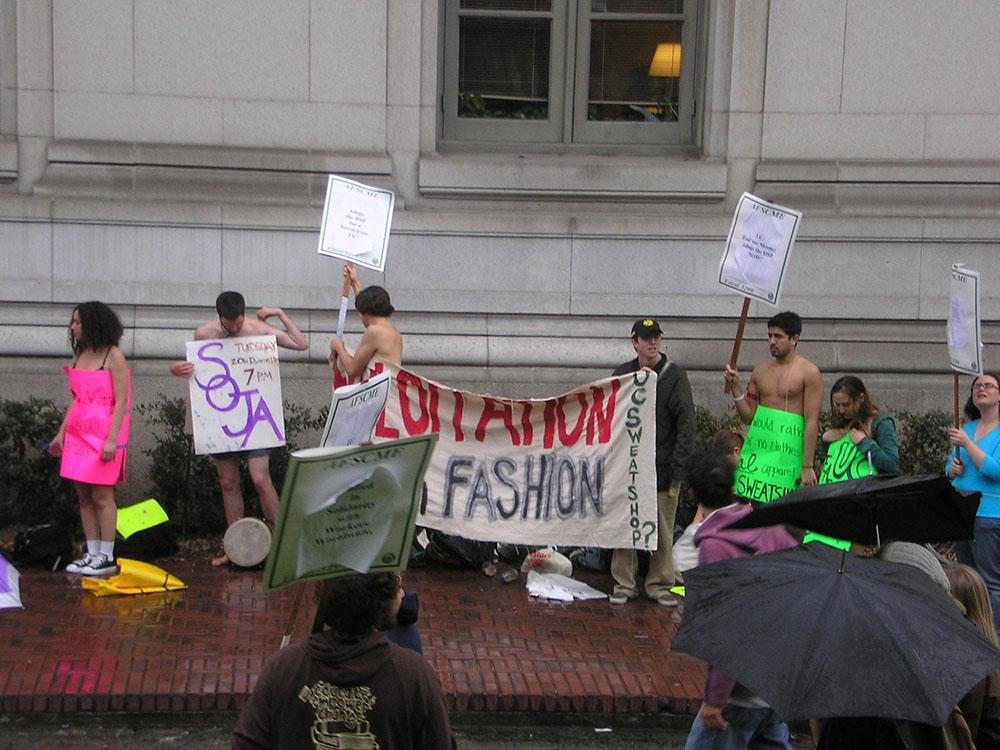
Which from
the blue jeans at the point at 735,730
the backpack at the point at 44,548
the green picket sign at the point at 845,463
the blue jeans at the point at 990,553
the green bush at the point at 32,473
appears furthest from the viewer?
the green bush at the point at 32,473

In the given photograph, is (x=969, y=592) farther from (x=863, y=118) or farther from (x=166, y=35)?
(x=166, y=35)

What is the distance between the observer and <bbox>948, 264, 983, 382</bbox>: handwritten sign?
802 centimetres

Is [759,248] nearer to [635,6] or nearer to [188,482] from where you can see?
[635,6]

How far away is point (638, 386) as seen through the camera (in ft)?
Result: 27.7

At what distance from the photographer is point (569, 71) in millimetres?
11398

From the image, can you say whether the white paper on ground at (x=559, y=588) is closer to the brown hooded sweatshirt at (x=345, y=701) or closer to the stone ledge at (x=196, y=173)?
the stone ledge at (x=196, y=173)

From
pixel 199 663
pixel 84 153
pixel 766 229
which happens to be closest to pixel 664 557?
pixel 766 229

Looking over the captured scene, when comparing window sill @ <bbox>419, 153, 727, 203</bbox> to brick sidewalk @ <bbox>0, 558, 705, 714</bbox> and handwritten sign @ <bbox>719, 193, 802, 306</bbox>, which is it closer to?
handwritten sign @ <bbox>719, 193, 802, 306</bbox>

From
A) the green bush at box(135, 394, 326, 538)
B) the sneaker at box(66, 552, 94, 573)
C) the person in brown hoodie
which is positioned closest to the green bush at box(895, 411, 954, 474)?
the green bush at box(135, 394, 326, 538)

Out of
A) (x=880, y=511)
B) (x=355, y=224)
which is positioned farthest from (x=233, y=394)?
(x=880, y=511)

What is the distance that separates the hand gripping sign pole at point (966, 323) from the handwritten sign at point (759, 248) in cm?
111

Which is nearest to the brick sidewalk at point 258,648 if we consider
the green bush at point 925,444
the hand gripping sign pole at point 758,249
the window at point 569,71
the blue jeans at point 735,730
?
the blue jeans at point 735,730

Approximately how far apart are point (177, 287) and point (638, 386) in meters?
4.28

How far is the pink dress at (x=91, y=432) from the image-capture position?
28.0 ft
